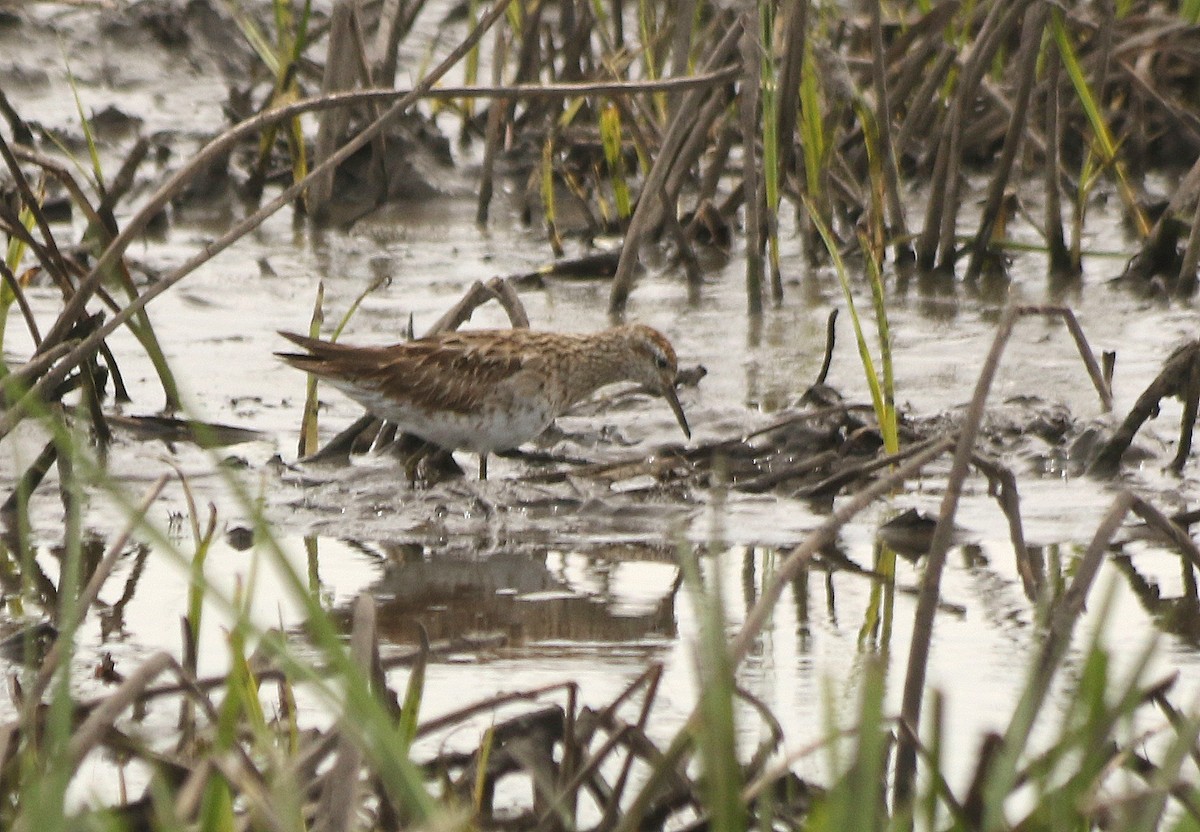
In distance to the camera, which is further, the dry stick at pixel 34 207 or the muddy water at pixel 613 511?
the dry stick at pixel 34 207

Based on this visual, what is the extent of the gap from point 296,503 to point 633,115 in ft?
12.1

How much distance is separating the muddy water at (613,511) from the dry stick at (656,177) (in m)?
0.16

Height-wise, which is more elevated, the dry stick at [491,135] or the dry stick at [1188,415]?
the dry stick at [491,135]

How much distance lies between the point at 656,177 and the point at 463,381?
1.90 m

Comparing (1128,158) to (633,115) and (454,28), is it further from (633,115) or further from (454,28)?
(454,28)

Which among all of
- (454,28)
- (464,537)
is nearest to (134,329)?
(464,537)

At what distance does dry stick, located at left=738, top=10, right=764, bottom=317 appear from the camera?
7.45 metres

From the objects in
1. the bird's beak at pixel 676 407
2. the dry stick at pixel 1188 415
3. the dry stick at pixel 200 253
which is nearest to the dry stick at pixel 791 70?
the bird's beak at pixel 676 407

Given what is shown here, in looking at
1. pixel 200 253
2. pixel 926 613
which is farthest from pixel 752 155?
pixel 926 613

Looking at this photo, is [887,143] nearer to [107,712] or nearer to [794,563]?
[794,563]

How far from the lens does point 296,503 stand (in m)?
5.99

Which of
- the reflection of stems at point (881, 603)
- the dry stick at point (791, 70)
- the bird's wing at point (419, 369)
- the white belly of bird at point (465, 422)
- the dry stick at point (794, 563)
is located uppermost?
the dry stick at point (791, 70)

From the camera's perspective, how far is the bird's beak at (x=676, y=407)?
6.77 m

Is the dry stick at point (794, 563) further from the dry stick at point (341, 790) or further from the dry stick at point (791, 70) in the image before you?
the dry stick at point (791, 70)
